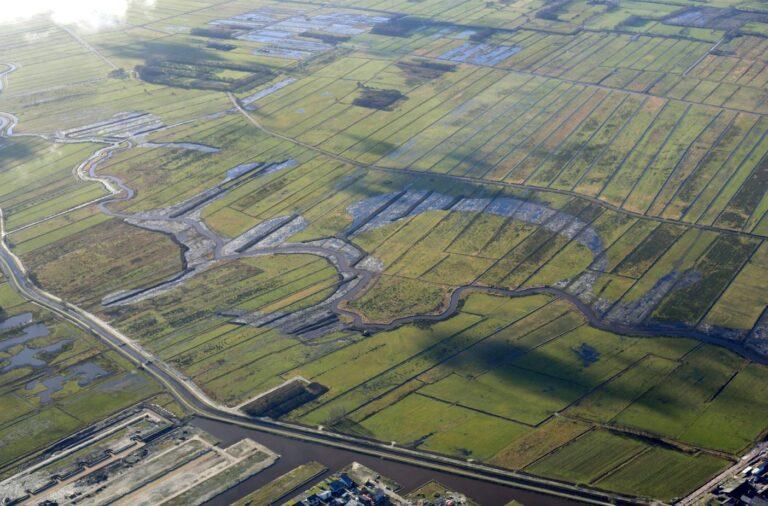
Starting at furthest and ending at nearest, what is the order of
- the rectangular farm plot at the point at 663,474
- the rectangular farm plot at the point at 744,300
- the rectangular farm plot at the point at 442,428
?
1. the rectangular farm plot at the point at 744,300
2. the rectangular farm plot at the point at 442,428
3. the rectangular farm plot at the point at 663,474

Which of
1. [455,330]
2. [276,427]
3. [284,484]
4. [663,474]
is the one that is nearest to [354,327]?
[455,330]

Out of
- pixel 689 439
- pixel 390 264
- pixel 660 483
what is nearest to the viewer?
pixel 660 483

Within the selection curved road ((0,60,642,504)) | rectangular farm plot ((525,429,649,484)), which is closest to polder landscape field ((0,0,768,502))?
rectangular farm plot ((525,429,649,484))

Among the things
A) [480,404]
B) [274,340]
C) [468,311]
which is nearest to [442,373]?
[480,404]

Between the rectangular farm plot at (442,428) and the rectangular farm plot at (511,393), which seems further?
the rectangular farm plot at (511,393)

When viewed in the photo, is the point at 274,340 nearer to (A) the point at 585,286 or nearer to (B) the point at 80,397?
(B) the point at 80,397

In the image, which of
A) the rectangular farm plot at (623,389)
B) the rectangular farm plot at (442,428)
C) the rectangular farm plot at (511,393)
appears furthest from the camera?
the rectangular farm plot at (511,393)

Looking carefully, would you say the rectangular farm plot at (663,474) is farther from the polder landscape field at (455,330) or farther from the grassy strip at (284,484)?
the grassy strip at (284,484)

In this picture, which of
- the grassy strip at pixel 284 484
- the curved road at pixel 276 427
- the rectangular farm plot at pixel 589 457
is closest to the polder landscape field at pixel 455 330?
the rectangular farm plot at pixel 589 457
